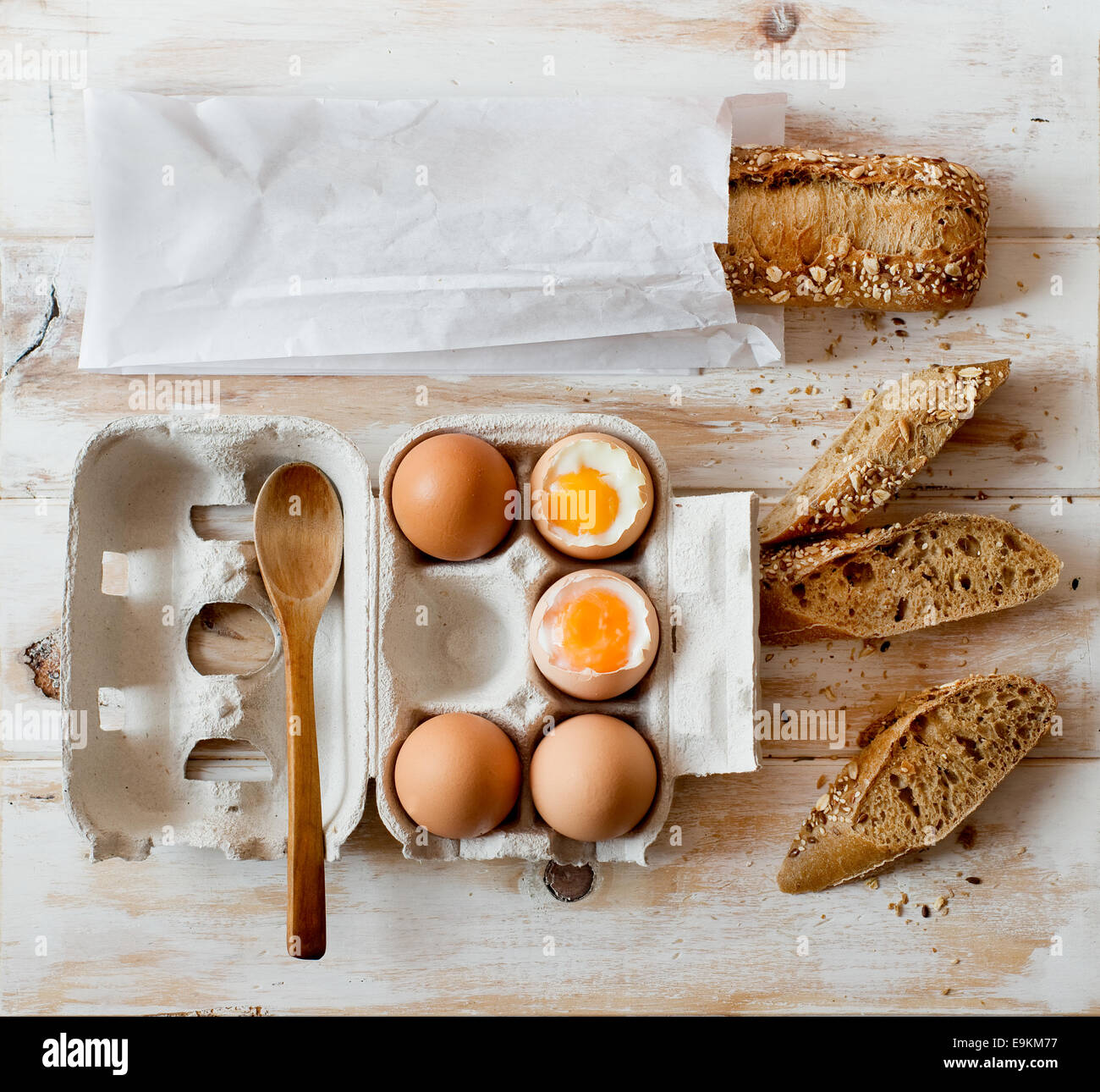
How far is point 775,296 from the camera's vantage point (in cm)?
109

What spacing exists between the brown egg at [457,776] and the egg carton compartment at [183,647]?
0.07 metres

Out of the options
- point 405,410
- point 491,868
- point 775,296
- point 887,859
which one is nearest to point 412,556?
point 405,410

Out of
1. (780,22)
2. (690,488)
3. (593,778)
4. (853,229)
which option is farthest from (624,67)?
(593,778)

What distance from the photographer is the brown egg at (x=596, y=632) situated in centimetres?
92

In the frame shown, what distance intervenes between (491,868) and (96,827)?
45 cm

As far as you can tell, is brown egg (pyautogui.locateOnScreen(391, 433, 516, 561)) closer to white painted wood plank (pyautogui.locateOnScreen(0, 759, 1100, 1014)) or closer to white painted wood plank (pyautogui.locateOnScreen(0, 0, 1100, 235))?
white painted wood plank (pyautogui.locateOnScreen(0, 759, 1100, 1014))

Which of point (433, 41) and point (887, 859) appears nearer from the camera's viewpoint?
point (887, 859)

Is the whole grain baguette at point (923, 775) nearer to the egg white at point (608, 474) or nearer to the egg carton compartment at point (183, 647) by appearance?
the egg white at point (608, 474)

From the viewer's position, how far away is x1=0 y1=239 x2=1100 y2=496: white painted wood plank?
111cm

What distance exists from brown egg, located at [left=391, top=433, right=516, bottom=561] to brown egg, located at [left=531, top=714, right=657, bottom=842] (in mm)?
226

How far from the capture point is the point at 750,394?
3.68 ft

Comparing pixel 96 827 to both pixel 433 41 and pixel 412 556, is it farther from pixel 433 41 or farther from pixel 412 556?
pixel 433 41

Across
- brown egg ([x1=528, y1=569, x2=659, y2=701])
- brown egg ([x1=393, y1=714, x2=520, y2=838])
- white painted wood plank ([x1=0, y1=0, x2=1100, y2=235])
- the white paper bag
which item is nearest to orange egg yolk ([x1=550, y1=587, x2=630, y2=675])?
brown egg ([x1=528, y1=569, x2=659, y2=701])

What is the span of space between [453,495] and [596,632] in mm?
203
